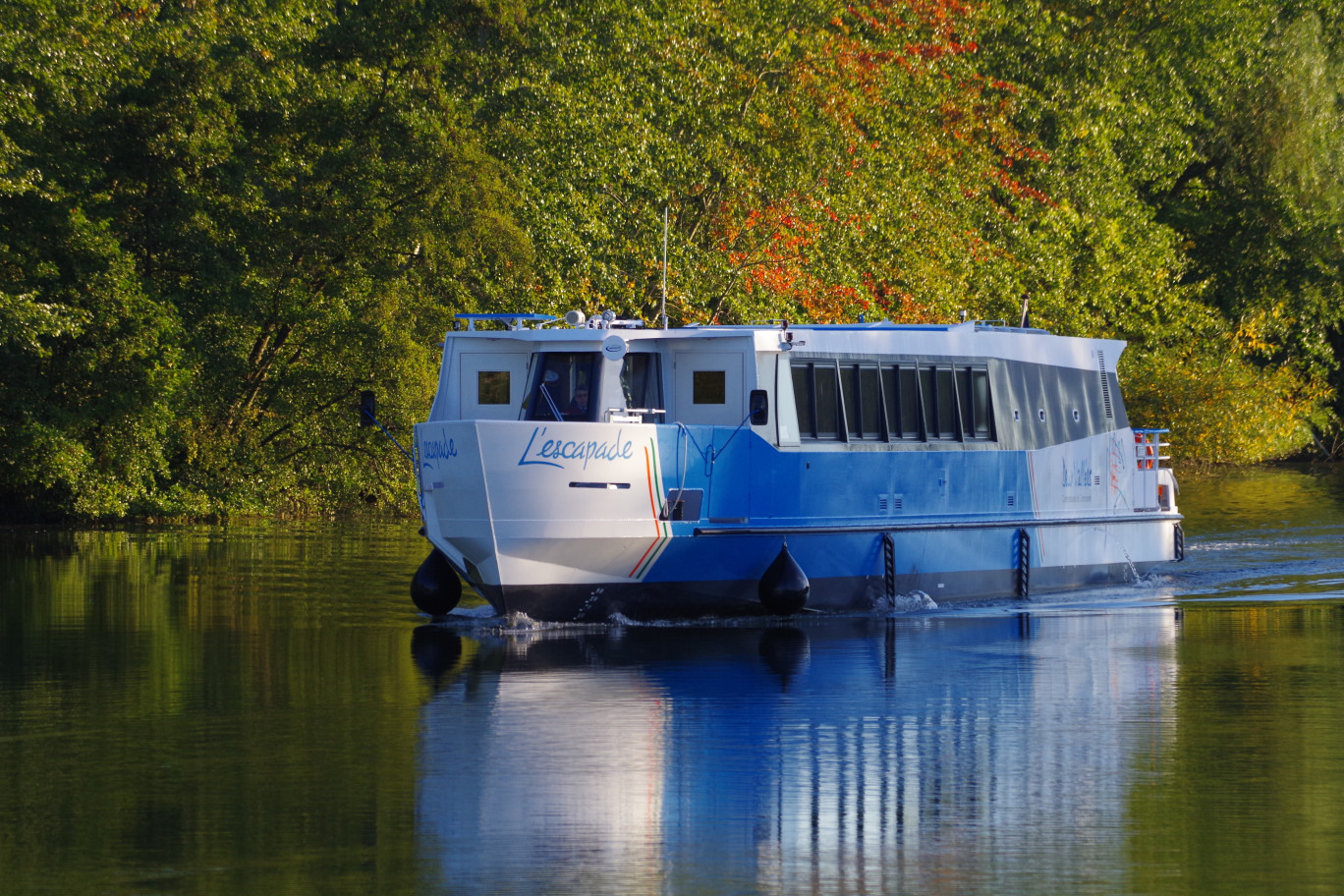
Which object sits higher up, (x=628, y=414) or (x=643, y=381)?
(x=643, y=381)

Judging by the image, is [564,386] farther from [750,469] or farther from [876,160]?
[876,160]

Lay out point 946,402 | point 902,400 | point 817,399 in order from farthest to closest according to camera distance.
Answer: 1. point 946,402
2. point 902,400
3. point 817,399

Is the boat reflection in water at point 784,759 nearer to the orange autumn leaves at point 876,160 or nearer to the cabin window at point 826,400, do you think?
the cabin window at point 826,400

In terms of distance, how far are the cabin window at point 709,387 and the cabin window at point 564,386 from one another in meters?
1.23

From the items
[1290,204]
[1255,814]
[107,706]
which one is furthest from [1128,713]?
[1290,204]

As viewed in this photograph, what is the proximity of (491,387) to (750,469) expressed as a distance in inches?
139

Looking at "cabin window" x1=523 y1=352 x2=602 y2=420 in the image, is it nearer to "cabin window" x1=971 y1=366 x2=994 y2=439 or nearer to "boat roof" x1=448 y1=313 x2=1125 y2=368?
"boat roof" x1=448 y1=313 x2=1125 y2=368

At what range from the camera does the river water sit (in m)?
9.92

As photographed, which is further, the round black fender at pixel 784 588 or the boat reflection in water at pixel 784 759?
the round black fender at pixel 784 588

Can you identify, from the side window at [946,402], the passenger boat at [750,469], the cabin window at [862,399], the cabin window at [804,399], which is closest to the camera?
the passenger boat at [750,469]

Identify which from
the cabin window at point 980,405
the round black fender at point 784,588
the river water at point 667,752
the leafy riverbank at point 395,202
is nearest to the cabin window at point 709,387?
A: the round black fender at point 784,588

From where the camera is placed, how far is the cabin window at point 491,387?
2377 centimetres

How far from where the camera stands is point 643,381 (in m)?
23.5

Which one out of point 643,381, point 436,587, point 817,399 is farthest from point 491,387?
point 817,399
